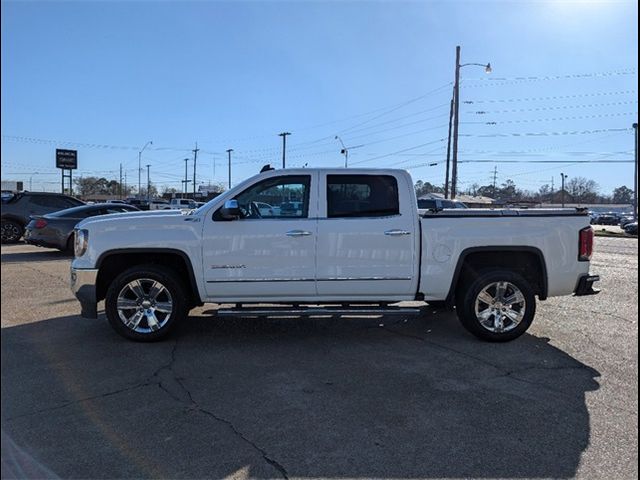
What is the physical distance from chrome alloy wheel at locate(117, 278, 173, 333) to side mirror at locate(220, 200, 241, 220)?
1.05 meters

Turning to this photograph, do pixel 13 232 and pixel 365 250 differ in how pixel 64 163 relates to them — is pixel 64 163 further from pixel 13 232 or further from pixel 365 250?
pixel 365 250

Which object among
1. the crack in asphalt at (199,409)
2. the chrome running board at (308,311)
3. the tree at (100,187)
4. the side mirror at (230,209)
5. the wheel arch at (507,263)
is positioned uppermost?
the tree at (100,187)

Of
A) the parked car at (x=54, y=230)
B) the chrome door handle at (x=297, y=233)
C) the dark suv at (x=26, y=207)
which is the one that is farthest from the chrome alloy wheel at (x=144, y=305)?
the dark suv at (x=26, y=207)

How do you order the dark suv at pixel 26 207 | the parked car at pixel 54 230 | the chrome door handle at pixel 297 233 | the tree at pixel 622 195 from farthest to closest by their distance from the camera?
the tree at pixel 622 195 → the dark suv at pixel 26 207 → the parked car at pixel 54 230 → the chrome door handle at pixel 297 233

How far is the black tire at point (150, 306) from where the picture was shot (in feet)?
18.0

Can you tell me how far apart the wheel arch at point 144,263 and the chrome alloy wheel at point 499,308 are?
125 inches

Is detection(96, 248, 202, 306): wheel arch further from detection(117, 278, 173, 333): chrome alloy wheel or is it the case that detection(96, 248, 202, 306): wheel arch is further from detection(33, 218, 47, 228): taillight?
detection(33, 218, 47, 228): taillight

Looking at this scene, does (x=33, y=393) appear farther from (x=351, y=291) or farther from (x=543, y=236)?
(x=543, y=236)

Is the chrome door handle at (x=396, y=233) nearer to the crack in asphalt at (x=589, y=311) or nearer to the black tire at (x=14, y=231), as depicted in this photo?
the crack in asphalt at (x=589, y=311)

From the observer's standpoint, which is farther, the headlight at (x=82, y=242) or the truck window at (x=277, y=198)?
the truck window at (x=277, y=198)

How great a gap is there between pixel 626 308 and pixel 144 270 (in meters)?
6.76

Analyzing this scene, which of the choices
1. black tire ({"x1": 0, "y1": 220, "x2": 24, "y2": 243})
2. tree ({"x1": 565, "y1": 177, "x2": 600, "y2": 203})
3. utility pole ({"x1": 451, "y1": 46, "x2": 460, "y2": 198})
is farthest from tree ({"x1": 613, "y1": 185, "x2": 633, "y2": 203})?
A: black tire ({"x1": 0, "y1": 220, "x2": 24, "y2": 243})

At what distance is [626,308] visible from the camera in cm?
751

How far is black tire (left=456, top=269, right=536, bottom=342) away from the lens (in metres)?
5.67
